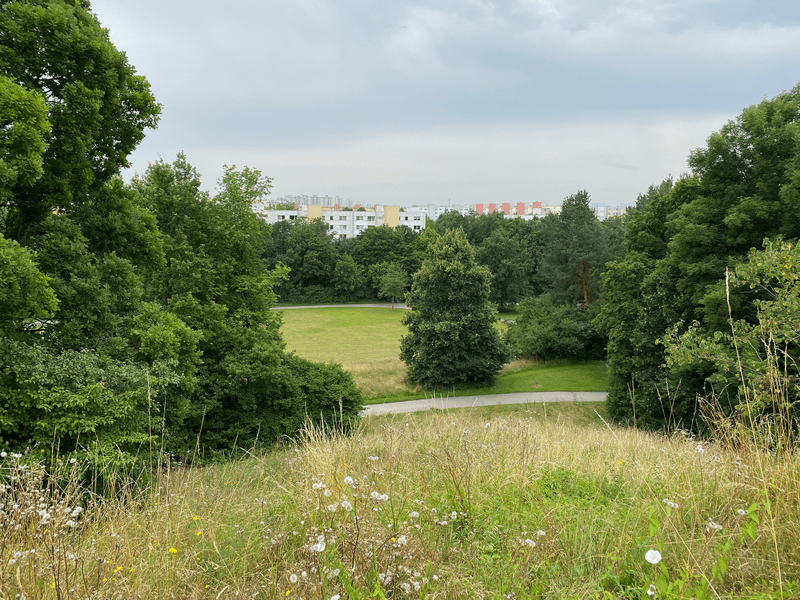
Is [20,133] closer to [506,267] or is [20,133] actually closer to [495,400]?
[495,400]

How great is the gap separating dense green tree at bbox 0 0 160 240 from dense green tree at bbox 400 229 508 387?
18.5 meters

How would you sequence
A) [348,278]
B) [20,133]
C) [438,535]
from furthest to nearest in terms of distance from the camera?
[348,278] < [20,133] < [438,535]

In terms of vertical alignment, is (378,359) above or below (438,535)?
below

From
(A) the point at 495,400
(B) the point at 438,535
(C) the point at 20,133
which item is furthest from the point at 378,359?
(B) the point at 438,535

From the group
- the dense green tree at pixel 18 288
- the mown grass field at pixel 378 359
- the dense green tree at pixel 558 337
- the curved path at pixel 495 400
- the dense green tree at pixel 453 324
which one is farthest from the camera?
the dense green tree at pixel 558 337

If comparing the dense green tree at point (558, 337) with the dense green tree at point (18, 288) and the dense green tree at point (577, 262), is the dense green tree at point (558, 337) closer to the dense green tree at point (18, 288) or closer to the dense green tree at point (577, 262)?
the dense green tree at point (577, 262)

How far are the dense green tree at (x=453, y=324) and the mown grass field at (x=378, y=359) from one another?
1.10m

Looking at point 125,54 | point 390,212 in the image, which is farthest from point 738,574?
point 390,212

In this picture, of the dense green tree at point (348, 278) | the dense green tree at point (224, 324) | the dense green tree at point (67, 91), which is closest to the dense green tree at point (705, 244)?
the dense green tree at point (224, 324)

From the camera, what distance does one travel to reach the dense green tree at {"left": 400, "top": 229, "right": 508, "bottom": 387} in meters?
25.9

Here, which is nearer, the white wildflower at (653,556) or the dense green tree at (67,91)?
the white wildflower at (653,556)

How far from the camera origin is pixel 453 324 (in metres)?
25.5

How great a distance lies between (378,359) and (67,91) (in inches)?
1135

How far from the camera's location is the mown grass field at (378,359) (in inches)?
1029
